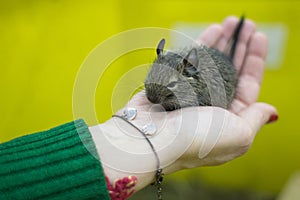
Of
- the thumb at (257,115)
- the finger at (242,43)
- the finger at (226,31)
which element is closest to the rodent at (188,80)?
the thumb at (257,115)

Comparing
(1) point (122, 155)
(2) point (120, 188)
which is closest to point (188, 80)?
(1) point (122, 155)

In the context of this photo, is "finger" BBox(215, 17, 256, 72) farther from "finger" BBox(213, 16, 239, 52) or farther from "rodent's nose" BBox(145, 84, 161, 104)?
"rodent's nose" BBox(145, 84, 161, 104)

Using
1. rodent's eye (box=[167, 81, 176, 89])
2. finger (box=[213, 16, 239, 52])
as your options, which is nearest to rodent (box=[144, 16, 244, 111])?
rodent's eye (box=[167, 81, 176, 89])

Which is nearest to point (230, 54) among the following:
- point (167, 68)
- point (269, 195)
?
point (167, 68)

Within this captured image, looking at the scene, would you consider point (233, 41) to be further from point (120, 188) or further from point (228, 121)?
point (120, 188)

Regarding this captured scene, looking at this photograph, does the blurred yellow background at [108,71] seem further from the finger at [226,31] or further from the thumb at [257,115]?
the thumb at [257,115]

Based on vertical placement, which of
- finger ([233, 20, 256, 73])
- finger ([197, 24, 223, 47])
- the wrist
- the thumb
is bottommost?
the thumb

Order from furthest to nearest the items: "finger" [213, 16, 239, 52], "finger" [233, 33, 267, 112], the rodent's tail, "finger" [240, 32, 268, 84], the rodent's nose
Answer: "finger" [213, 16, 239, 52] → the rodent's tail → "finger" [240, 32, 268, 84] → "finger" [233, 33, 267, 112] → the rodent's nose

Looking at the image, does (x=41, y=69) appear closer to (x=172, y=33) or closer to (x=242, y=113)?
(x=172, y=33)
